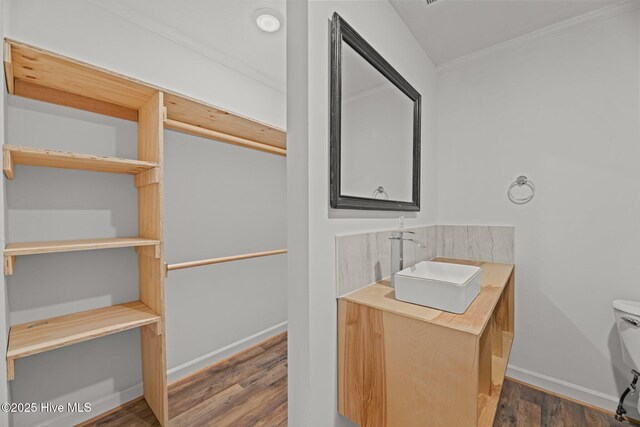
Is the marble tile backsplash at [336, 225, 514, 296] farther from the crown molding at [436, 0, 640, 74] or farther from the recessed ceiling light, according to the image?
the recessed ceiling light

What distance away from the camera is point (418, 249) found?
185 cm

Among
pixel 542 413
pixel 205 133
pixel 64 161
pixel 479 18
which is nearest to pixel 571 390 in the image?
pixel 542 413

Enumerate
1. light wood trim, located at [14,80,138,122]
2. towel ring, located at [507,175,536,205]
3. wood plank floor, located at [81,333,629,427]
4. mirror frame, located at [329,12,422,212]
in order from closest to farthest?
mirror frame, located at [329,12,422,212] < light wood trim, located at [14,80,138,122] < wood plank floor, located at [81,333,629,427] < towel ring, located at [507,175,536,205]

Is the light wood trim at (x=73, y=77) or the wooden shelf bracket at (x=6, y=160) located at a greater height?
the light wood trim at (x=73, y=77)

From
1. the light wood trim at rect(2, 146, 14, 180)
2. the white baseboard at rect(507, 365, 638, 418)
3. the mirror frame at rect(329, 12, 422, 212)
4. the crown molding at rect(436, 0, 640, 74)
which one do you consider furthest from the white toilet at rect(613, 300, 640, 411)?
the light wood trim at rect(2, 146, 14, 180)

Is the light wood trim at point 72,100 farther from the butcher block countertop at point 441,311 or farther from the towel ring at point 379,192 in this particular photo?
the butcher block countertop at point 441,311

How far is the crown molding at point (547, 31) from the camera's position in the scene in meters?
1.59

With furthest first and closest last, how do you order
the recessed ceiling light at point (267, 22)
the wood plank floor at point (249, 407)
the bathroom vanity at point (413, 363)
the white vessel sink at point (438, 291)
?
1. the recessed ceiling light at point (267, 22)
2. the wood plank floor at point (249, 407)
3. the white vessel sink at point (438, 291)
4. the bathroom vanity at point (413, 363)

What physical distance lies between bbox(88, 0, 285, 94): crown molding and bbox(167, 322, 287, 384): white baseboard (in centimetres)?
226

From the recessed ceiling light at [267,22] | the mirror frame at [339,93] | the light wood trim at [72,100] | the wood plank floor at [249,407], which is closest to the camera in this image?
the mirror frame at [339,93]

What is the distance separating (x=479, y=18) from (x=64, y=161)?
97.6 inches

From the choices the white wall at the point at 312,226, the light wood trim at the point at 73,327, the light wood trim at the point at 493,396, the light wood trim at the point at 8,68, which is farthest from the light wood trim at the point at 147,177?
the light wood trim at the point at 493,396

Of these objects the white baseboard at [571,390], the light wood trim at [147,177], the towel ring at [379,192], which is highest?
the light wood trim at [147,177]

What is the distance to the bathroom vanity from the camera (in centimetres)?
88
